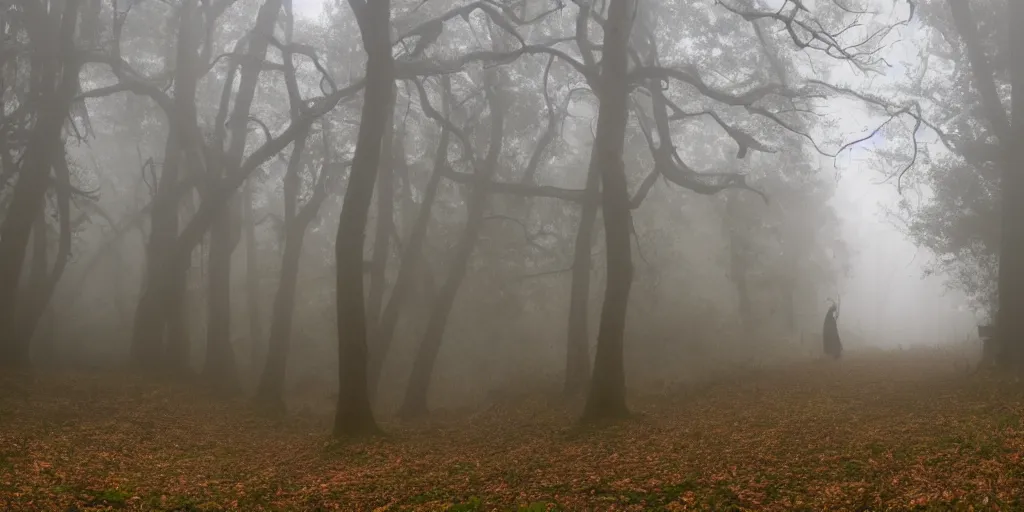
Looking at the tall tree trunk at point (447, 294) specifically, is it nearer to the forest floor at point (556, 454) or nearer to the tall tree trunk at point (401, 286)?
the tall tree trunk at point (401, 286)

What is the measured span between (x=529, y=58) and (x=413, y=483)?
13.7 meters

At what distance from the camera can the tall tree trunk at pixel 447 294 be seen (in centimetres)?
1642

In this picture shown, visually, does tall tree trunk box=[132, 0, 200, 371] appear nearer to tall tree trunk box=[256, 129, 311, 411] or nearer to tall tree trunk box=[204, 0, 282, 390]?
tall tree trunk box=[204, 0, 282, 390]

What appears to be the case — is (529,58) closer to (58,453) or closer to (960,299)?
(58,453)

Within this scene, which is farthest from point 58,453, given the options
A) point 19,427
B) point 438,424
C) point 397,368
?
point 397,368

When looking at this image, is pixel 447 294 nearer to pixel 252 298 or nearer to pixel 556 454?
pixel 556 454

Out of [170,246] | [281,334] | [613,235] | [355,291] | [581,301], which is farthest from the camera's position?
[170,246]

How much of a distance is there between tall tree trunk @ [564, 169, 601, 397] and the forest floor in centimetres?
213

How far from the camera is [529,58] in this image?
746 inches

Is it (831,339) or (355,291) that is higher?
(355,291)

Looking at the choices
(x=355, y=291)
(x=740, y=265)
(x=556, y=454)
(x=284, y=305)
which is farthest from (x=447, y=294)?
(x=740, y=265)

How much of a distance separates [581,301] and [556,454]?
23.2 feet

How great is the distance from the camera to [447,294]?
16.7 metres

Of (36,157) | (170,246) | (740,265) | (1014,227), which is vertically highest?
(36,157)
